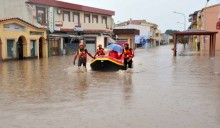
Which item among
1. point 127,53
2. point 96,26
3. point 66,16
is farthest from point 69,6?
point 127,53

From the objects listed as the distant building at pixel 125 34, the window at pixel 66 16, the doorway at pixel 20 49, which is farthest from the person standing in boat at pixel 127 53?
the distant building at pixel 125 34

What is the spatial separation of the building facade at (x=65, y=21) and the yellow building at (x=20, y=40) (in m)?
1.59

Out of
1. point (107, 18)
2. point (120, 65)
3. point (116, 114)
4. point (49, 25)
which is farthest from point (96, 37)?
point (116, 114)

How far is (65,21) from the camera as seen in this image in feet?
137

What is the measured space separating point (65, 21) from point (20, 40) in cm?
915

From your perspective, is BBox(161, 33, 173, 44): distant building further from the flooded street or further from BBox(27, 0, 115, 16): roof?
the flooded street

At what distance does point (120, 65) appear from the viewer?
63.2ft

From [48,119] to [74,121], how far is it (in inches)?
23.8

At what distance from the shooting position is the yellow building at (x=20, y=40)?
98.0 feet

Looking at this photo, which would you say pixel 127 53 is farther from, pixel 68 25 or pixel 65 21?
pixel 68 25

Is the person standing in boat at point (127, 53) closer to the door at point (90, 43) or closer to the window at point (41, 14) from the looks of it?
the window at point (41, 14)

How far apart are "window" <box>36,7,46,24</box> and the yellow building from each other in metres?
1.46

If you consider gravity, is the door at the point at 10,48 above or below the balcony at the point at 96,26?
below

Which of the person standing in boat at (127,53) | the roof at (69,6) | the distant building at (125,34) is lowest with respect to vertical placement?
the person standing in boat at (127,53)
